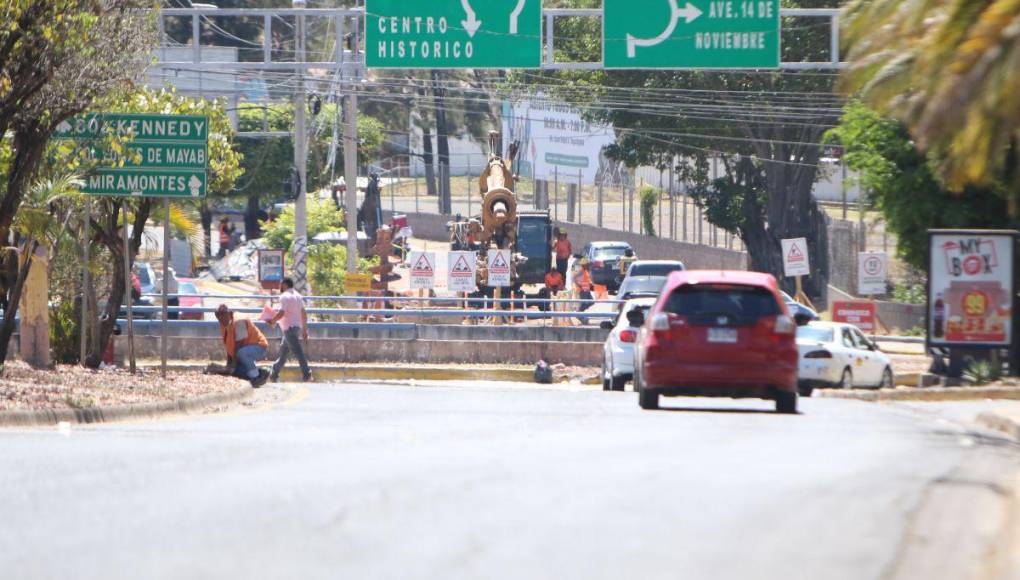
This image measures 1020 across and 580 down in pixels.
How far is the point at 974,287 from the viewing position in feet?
75.2

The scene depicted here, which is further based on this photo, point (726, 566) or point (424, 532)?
point (424, 532)

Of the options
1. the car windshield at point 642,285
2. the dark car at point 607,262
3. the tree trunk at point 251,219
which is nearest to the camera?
the car windshield at point 642,285

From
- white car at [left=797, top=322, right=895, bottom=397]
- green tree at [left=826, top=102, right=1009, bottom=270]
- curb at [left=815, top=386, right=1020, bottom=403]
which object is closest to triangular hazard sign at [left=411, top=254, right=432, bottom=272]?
white car at [left=797, top=322, right=895, bottom=397]

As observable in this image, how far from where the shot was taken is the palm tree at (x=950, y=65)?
34.3ft

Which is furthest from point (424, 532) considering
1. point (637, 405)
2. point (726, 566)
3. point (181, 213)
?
point (181, 213)

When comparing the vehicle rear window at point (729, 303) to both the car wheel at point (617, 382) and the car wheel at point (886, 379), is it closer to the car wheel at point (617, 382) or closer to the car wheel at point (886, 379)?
the car wheel at point (617, 382)

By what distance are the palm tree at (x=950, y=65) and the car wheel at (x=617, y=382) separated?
8.11 m

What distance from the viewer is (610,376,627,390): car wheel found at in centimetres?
2381

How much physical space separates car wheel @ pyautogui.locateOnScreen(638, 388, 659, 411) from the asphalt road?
2383 mm

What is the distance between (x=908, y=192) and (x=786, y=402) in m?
10.0

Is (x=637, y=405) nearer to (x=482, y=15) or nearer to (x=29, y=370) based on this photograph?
(x=29, y=370)

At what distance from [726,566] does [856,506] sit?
209cm

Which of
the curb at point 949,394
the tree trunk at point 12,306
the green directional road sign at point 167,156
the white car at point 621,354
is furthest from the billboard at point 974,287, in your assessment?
the tree trunk at point 12,306

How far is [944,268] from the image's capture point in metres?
23.1
